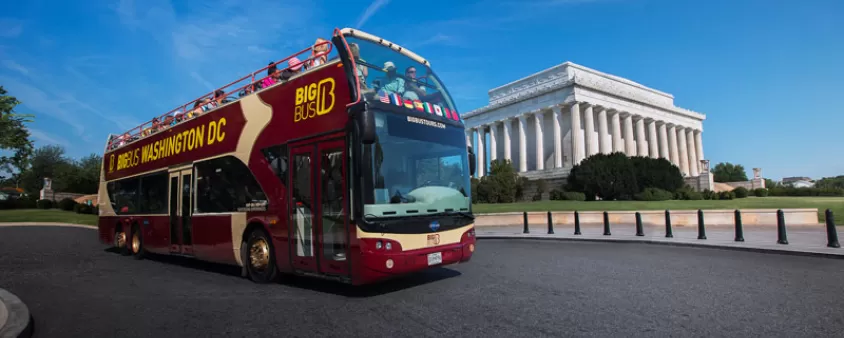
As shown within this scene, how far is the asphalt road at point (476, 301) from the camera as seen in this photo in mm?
4771

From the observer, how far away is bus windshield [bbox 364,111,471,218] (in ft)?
20.0

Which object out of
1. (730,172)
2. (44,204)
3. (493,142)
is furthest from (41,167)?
(730,172)

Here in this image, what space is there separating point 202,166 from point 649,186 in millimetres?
45622

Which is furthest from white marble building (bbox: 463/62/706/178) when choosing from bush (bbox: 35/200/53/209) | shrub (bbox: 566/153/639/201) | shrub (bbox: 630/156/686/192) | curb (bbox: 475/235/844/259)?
bush (bbox: 35/200/53/209)

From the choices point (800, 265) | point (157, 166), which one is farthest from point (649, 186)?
point (157, 166)

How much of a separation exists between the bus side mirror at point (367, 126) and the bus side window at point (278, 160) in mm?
2028

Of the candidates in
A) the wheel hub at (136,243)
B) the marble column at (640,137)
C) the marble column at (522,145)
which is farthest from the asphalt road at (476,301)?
the marble column at (640,137)

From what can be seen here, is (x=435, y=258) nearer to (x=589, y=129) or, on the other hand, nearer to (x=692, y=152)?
(x=589, y=129)

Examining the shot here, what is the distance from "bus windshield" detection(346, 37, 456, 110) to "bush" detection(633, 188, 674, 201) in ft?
130

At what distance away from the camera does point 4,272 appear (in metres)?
9.84

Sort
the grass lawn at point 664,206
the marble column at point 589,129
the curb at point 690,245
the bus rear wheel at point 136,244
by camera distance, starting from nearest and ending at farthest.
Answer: the curb at point 690,245, the bus rear wheel at point 136,244, the grass lawn at point 664,206, the marble column at point 589,129

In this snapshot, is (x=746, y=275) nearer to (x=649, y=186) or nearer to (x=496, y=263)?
(x=496, y=263)

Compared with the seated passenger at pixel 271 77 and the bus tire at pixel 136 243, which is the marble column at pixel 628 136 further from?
the seated passenger at pixel 271 77

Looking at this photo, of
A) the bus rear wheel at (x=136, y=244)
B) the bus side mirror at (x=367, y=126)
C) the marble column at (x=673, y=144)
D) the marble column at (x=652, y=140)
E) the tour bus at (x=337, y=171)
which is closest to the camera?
the bus side mirror at (x=367, y=126)
